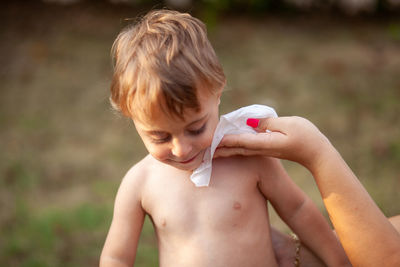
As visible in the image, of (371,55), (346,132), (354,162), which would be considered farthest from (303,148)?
(371,55)

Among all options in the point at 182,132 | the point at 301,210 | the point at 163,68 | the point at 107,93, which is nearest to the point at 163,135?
the point at 182,132

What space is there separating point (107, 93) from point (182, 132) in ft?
12.4

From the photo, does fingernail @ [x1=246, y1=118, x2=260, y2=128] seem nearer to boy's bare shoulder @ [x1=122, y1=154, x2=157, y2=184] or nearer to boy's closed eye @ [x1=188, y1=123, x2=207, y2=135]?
boy's closed eye @ [x1=188, y1=123, x2=207, y2=135]

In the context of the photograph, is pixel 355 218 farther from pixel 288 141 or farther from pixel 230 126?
pixel 230 126

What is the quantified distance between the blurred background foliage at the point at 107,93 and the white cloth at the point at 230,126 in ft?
5.34

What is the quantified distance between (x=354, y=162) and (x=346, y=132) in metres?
0.39

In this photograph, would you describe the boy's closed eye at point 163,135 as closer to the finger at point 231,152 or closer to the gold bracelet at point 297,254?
the finger at point 231,152

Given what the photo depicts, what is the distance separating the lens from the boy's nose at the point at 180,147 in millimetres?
1529

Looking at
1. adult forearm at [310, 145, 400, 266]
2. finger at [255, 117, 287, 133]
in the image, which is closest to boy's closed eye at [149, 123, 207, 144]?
finger at [255, 117, 287, 133]

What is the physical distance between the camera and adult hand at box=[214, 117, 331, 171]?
61.6 inches

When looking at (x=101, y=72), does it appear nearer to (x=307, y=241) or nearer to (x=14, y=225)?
(x=14, y=225)

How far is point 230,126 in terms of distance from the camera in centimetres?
168

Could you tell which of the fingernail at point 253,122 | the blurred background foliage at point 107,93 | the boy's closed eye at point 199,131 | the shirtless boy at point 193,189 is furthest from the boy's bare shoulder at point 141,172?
the blurred background foliage at point 107,93

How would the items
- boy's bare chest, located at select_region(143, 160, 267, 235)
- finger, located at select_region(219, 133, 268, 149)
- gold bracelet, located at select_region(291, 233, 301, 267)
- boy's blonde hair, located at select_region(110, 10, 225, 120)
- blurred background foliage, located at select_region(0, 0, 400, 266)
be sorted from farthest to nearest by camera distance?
1. blurred background foliage, located at select_region(0, 0, 400, 266)
2. gold bracelet, located at select_region(291, 233, 301, 267)
3. boy's bare chest, located at select_region(143, 160, 267, 235)
4. finger, located at select_region(219, 133, 268, 149)
5. boy's blonde hair, located at select_region(110, 10, 225, 120)
